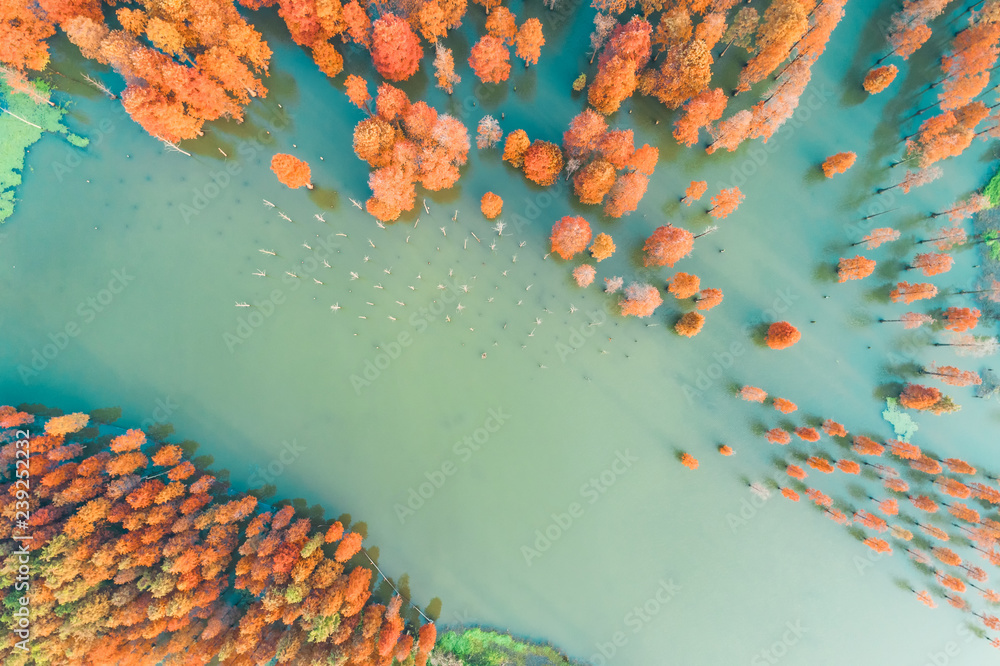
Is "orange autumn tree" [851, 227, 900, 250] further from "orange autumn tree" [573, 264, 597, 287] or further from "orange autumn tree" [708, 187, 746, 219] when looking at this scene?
"orange autumn tree" [573, 264, 597, 287]

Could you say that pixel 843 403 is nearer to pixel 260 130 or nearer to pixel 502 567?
pixel 502 567

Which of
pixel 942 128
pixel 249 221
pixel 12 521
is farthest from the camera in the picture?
pixel 249 221

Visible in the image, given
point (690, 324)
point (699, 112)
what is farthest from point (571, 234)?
point (699, 112)

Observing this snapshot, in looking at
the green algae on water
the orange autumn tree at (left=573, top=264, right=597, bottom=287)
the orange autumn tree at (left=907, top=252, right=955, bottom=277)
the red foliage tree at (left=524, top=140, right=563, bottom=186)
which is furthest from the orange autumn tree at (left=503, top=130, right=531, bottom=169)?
the green algae on water

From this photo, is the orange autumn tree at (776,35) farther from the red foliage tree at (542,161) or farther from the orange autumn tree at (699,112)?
the red foliage tree at (542,161)

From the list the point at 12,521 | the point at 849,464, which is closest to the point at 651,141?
the point at 849,464

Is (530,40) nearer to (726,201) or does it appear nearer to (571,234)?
(571,234)
